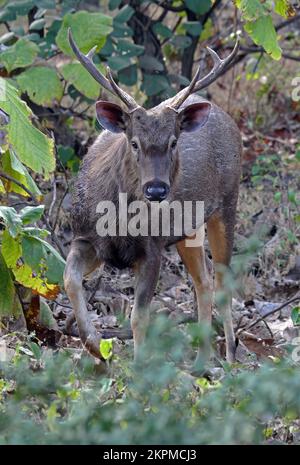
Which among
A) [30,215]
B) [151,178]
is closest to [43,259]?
[30,215]

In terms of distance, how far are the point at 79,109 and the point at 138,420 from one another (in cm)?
746

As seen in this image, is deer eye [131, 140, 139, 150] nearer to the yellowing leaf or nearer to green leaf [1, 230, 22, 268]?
the yellowing leaf

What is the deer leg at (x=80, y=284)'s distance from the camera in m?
7.09

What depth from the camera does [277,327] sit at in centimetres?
877

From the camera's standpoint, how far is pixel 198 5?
10.4m

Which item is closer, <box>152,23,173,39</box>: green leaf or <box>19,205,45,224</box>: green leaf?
<box>19,205,45,224</box>: green leaf

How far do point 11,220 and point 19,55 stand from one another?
2610mm

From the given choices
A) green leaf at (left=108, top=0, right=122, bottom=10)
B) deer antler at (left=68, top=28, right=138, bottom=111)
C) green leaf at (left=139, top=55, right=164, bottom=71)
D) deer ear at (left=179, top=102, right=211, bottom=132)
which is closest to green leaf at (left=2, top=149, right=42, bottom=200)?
deer antler at (left=68, top=28, right=138, bottom=111)

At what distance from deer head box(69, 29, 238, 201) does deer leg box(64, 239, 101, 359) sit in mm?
625

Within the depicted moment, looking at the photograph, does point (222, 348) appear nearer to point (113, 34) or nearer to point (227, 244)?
point (227, 244)

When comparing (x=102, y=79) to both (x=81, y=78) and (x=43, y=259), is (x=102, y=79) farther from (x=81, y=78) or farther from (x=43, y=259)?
(x=81, y=78)

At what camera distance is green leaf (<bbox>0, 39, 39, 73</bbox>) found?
8727 millimetres

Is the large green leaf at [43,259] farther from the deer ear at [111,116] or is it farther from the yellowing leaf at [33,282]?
the deer ear at [111,116]
